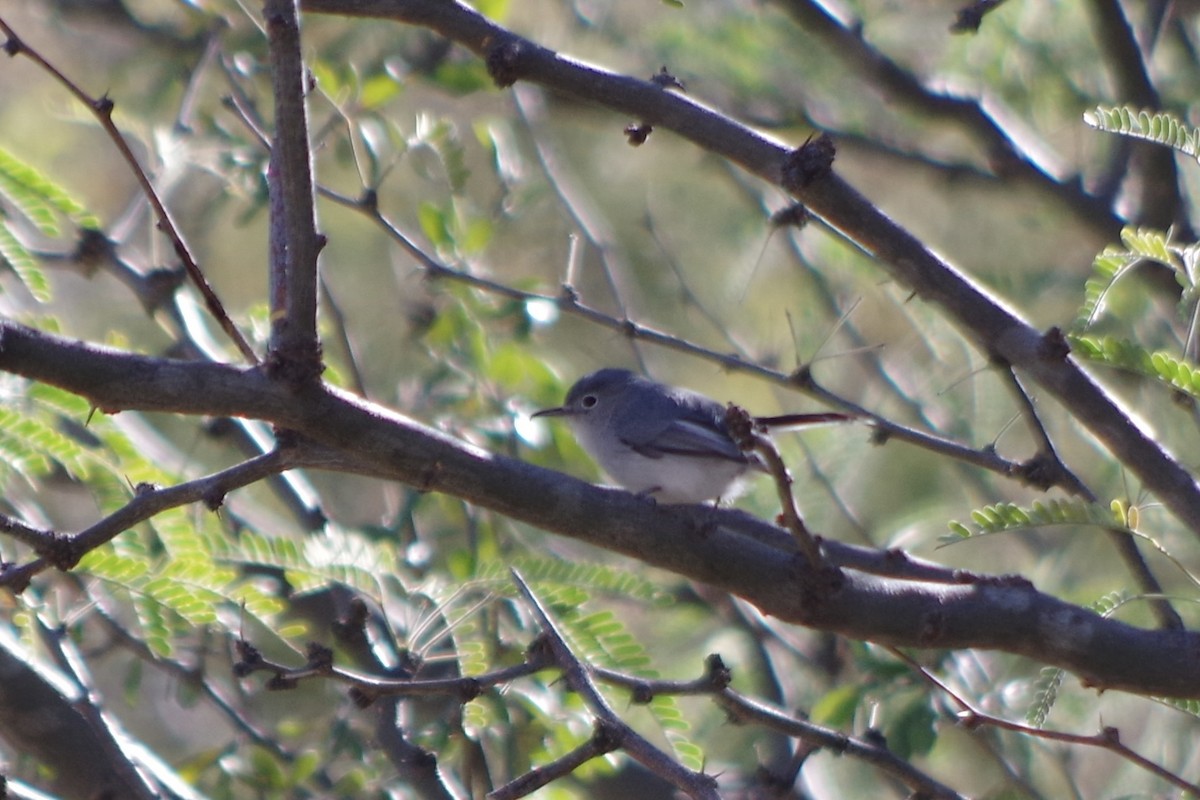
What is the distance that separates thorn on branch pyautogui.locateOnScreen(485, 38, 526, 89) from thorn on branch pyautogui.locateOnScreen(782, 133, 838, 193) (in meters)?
0.66

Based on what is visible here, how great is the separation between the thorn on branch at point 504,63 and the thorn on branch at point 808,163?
2.18 feet

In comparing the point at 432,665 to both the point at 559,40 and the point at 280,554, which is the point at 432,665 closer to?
the point at 280,554

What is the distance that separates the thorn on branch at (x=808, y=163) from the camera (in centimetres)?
283

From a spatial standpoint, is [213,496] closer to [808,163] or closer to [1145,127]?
[808,163]

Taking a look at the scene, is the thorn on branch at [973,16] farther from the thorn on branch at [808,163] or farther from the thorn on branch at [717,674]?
the thorn on branch at [717,674]

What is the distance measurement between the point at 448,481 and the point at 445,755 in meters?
1.85

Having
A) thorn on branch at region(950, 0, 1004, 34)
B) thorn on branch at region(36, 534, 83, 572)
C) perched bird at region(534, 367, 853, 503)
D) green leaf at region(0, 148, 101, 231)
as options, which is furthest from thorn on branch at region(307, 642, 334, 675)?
thorn on branch at region(950, 0, 1004, 34)

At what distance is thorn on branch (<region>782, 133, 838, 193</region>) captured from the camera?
2832 mm

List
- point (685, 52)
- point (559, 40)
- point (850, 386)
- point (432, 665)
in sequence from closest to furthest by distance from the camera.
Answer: point (432, 665) < point (685, 52) < point (559, 40) < point (850, 386)

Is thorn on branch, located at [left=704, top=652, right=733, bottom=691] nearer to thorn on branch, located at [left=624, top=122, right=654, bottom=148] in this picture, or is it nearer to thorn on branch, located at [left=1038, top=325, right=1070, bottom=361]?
thorn on branch, located at [left=1038, top=325, right=1070, bottom=361]

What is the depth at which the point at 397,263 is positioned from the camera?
6301 millimetres

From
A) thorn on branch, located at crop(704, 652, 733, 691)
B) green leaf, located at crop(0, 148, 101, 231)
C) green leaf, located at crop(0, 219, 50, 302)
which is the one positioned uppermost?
green leaf, located at crop(0, 148, 101, 231)

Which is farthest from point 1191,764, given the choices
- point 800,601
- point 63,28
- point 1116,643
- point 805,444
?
point 63,28

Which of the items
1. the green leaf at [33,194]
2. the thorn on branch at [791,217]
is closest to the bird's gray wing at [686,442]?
the thorn on branch at [791,217]
